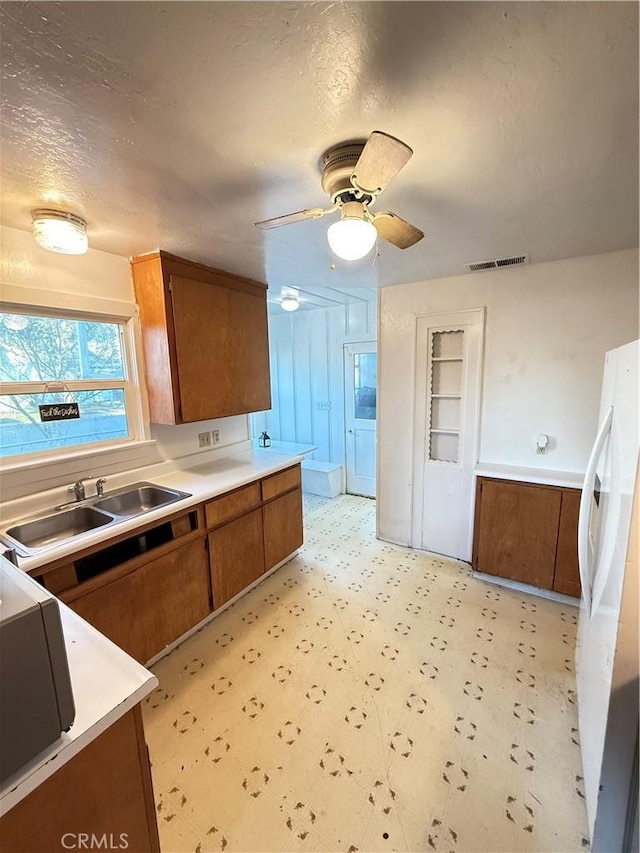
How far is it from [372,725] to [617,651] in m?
1.16

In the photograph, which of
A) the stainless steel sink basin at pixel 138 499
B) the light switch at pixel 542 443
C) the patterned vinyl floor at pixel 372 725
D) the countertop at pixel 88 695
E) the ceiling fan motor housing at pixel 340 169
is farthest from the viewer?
the light switch at pixel 542 443

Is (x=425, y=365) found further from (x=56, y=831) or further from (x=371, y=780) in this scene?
(x=56, y=831)

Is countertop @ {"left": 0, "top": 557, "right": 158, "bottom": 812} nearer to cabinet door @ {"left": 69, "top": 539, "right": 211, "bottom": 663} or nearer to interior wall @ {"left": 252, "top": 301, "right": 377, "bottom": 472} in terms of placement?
cabinet door @ {"left": 69, "top": 539, "right": 211, "bottom": 663}

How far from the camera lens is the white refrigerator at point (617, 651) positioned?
1041 mm

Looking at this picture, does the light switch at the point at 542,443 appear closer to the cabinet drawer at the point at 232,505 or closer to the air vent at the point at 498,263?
the air vent at the point at 498,263

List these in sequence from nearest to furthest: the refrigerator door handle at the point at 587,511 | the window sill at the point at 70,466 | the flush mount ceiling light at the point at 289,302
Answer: the refrigerator door handle at the point at 587,511, the window sill at the point at 70,466, the flush mount ceiling light at the point at 289,302

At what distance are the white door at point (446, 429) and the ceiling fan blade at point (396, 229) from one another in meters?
1.51

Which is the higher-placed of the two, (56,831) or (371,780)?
(56,831)

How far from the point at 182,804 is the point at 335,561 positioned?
74.7 inches

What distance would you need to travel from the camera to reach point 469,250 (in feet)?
7.36

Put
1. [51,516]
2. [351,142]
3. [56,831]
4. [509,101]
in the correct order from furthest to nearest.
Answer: [51,516] → [351,142] → [509,101] → [56,831]

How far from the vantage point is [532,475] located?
2.58 metres

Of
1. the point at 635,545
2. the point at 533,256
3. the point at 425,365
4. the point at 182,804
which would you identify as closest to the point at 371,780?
the point at 182,804

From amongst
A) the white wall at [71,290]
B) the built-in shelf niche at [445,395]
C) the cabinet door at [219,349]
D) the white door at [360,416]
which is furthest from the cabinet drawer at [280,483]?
the white door at [360,416]
